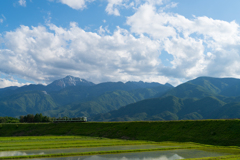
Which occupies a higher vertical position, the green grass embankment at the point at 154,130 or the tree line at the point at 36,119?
the tree line at the point at 36,119

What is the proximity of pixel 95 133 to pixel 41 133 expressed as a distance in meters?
31.0

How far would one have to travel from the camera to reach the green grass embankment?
63.2 m

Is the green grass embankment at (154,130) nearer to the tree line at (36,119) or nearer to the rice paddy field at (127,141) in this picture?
the rice paddy field at (127,141)

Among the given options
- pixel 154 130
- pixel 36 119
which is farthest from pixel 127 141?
pixel 36 119

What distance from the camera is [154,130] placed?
82.4 m

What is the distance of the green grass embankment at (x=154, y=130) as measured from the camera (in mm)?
63188

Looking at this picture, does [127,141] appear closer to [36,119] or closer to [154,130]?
[154,130]

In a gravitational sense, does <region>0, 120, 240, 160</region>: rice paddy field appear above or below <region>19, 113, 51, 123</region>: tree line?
below

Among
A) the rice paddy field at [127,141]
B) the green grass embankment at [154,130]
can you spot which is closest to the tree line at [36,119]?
the green grass embankment at [154,130]

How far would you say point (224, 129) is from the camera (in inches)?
2571

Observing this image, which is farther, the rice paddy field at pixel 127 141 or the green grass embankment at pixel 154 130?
the green grass embankment at pixel 154 130

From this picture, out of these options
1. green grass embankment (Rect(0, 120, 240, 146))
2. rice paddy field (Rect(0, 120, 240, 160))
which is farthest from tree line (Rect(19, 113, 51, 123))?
rice paddy field (Rect(0, 120, 240, 160))

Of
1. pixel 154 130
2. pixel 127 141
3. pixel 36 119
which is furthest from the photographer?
pixel 36 119

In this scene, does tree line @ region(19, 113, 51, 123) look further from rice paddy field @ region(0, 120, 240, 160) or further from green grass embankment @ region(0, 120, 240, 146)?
rice paddy field @ region(0, 120, 240, 160)
